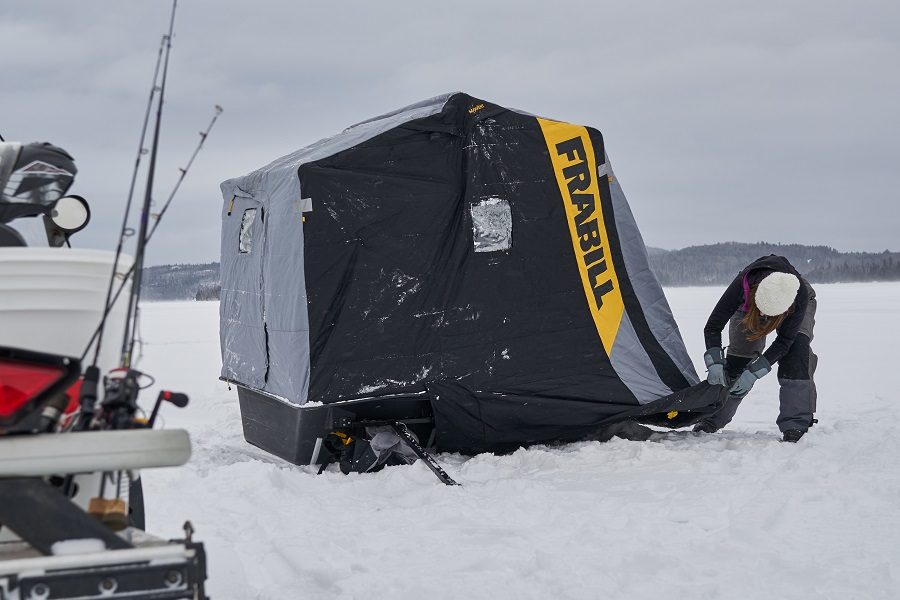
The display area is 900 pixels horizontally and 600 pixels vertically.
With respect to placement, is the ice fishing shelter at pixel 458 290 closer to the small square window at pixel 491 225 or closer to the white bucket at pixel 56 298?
the small square window at pixel 491 225

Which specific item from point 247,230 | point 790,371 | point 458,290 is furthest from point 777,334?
point 247,230

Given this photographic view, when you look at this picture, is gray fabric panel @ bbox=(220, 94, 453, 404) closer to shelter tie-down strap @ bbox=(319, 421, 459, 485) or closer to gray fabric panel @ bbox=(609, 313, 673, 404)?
shelter tie-down strap @ bbox=(319, 421, 459, 485)

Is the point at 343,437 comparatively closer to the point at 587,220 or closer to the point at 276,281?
the point at 276,281

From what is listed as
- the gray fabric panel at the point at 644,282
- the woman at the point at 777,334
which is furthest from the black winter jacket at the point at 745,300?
the gray fabric panel at the point at 644,282

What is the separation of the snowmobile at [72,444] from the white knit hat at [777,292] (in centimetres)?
481

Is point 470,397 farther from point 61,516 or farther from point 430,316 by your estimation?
point 61,516

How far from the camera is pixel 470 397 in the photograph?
5801 mm

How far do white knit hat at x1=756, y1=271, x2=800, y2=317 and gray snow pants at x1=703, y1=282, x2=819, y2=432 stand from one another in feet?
1.20

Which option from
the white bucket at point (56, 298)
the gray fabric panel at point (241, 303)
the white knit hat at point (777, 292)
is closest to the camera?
the white bucket at point (56, 298)

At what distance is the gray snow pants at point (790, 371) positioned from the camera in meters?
5.99

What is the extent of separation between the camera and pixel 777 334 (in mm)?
6180

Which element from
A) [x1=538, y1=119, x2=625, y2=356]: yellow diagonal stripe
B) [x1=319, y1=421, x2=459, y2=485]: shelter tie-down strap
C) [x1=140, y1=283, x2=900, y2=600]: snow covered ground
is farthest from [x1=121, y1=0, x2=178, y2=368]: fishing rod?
[x1=538, y1=119, x2=625, y2=356]: yellow diagonal stripe

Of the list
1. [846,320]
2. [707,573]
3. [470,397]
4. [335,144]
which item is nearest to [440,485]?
[470,397]

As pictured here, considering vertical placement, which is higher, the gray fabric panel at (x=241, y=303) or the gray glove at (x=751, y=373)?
the gray fabric panel at (x=241, y=303)
